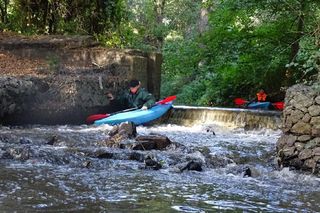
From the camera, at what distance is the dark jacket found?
434 inches

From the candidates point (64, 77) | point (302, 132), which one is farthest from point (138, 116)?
point (302, 132)

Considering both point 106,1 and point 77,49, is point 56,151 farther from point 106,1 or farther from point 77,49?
point 106,1

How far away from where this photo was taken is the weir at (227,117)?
36.4 ft

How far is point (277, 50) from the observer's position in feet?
45.1

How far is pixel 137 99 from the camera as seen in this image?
11.2 m

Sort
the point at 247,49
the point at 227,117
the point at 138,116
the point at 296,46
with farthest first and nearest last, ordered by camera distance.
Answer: the point at 247,49 < the point at 296,46 < the point at 227,117 < the point at 138,116

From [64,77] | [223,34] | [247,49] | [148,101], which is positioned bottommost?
[148,101]

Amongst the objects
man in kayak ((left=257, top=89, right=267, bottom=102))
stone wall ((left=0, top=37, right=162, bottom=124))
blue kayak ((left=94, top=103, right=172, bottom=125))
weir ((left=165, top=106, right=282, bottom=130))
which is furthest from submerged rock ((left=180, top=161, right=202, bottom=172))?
man in kayak ((left=257, top=89, right=267, bottom=102))

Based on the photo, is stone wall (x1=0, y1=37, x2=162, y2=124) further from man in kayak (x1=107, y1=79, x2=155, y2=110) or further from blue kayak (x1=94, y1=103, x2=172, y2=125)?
blue kayak (x1=94, y1=103, x2=172, y2=125)

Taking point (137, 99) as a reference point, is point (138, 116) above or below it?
below

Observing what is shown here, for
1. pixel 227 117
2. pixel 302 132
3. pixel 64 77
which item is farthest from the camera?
pixel 227 117

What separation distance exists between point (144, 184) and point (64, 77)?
6.69 meters

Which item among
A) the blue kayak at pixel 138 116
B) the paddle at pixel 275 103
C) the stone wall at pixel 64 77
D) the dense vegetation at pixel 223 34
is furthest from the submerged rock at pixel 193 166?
the paddle at pixel 275 103

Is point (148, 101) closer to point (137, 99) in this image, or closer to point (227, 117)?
point (137, 99)
